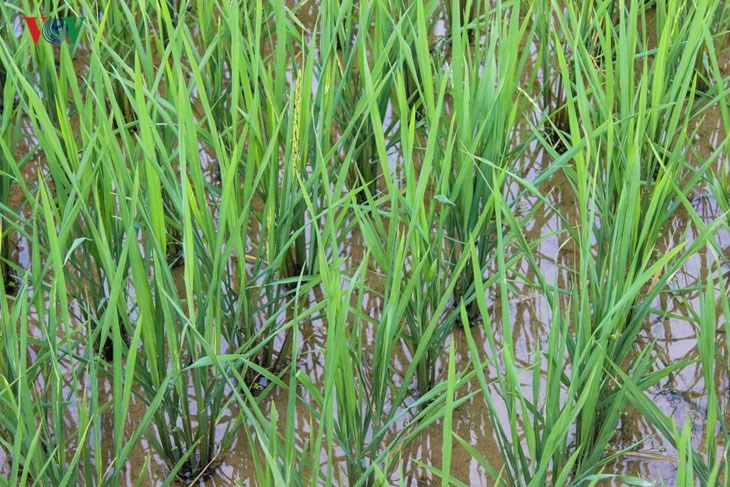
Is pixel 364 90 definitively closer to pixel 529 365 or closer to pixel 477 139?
pixel 477 139

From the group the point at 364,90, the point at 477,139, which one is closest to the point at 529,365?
the point at 477,139

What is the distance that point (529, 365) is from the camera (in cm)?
160

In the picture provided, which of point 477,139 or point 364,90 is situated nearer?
point 477,139

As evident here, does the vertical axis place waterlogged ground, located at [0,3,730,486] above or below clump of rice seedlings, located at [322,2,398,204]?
below

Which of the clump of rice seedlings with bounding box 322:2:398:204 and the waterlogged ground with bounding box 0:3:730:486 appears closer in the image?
the waterlogged ground with bounding box 0:3:730:486

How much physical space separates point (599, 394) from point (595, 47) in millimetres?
906

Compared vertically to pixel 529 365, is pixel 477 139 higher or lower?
higher

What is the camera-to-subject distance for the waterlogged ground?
146 centimetres

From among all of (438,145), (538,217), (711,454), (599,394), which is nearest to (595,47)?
(538,217)

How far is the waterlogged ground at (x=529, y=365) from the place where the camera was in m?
1.46

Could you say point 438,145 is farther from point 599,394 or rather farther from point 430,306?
point 599,394

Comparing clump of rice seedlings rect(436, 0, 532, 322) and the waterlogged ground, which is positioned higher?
clump of rice seedlings rect(436, 0, 532, 322)

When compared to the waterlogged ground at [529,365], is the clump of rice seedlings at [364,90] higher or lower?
higher

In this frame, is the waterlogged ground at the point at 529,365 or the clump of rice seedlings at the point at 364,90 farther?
the clump of rice seedlings at the point at 364,90
